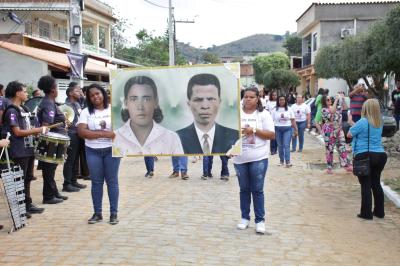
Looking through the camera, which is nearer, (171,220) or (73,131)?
(171,220)

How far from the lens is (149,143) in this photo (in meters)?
5.94

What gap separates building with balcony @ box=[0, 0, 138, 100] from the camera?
19.1m

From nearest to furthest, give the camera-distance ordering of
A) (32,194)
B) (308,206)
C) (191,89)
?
(191,89) → (308,206) → (32,194)

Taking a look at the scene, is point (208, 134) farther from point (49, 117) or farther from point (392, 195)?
point (392, 195)

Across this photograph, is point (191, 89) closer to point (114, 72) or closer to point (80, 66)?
point (114, 72)

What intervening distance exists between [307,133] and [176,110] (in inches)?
629

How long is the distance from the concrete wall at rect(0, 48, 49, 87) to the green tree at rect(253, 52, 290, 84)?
53.7 meters

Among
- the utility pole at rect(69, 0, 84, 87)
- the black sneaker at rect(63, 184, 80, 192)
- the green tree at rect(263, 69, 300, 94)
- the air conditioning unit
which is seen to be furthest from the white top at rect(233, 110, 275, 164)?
the green tree at rect(263, 69, 300, 94)

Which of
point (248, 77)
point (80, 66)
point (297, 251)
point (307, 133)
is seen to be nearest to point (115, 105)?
point (297, 251)

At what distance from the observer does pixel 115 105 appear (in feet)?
19.5

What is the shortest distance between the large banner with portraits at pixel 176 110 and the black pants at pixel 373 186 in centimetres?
233

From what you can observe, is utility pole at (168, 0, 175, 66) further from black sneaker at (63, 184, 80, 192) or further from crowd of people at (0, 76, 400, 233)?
crowd of people at (0, 76, 400, 233)

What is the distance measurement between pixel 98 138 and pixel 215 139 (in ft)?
4.91

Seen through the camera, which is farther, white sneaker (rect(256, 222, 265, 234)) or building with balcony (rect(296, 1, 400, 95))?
building with balcony (rect(296, 1, 400, 95))
